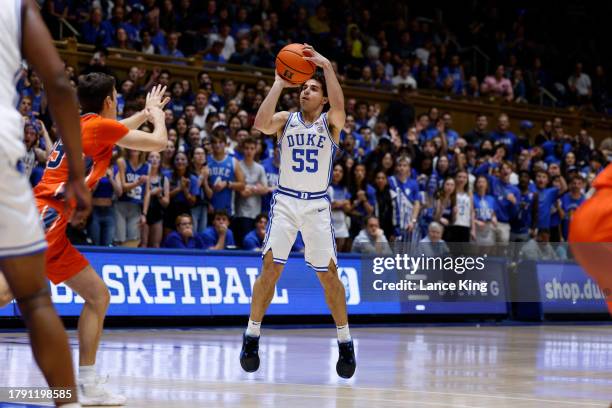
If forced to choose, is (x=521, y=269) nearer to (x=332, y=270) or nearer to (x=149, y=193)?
(x=149, y=193)

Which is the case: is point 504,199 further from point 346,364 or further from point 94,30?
point 346,364

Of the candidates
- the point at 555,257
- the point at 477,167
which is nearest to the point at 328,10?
the point at 477,167

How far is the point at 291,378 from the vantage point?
932 centimetres

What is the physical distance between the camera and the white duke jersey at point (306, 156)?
9734 mm

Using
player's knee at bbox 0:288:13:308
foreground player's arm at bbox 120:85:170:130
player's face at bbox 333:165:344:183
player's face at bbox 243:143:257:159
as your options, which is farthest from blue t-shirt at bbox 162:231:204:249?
player's knee at bbox 0:288:13:308

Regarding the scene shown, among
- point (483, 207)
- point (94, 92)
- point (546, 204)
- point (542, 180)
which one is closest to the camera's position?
point (94, 92)

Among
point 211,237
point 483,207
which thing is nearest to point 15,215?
point 211,237

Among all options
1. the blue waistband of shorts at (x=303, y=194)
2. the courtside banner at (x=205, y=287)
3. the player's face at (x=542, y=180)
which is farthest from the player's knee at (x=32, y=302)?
the player's face at (x=542, y=180)

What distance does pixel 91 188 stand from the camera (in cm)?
730

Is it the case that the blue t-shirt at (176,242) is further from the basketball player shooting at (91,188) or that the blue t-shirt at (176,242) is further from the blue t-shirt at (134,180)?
the basketball player shooting at (91,188)

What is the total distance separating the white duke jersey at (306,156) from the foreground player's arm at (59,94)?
5.07m

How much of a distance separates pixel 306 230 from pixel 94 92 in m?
2.86

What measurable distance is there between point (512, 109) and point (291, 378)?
19426mm

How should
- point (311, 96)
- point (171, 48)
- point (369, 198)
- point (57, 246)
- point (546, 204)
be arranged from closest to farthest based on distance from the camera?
point (57, 246)
point (311, 96)
point (369, 198)
point (546, 204)
point (171, 48)
